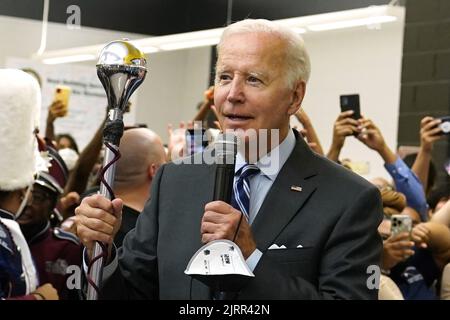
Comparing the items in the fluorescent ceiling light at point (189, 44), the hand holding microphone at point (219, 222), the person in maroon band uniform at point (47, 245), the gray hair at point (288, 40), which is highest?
the fluorescent ceiling light at point (189, 44)

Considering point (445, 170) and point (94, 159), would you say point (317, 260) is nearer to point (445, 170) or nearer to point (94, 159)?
point (94, 159)

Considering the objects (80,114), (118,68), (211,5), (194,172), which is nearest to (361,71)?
(211,5)

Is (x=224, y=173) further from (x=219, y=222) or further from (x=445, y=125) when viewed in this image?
(x=445, y=125)

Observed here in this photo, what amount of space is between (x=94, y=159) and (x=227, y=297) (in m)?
2.63

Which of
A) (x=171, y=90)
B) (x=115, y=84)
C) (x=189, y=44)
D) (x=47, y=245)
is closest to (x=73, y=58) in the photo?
(x=171, y=90)

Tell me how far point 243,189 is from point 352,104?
189 centimetres

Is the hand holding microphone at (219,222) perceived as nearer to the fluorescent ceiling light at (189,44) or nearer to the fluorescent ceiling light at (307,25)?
the fluorescent ceiling light at (307,25)

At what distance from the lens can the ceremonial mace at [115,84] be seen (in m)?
1.71

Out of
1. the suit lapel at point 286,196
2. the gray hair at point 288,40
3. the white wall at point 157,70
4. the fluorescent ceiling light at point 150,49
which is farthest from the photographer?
the white wall at point 157,70

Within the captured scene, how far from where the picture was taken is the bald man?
11.4ft

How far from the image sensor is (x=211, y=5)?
6.01 m

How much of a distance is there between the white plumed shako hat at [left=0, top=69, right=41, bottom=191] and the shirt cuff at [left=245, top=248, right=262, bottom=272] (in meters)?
0.82

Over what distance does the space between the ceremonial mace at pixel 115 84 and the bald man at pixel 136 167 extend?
1601 mm

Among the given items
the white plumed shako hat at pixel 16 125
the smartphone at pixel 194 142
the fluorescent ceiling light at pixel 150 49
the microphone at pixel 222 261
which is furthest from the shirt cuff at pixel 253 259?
the fluorescent ceiling light at pixel 150 49
